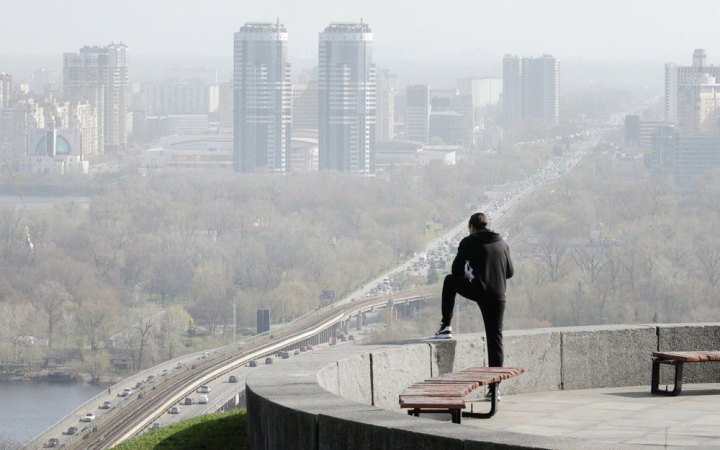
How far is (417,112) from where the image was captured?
493 ft

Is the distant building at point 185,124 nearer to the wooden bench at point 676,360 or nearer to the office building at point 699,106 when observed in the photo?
the office building at point 699,106

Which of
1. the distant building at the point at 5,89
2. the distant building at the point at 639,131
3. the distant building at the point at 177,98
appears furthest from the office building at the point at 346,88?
the distant building at the point at 177,98

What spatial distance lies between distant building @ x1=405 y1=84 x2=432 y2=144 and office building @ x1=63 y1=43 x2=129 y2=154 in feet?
81.9

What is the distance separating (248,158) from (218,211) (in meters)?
45.6

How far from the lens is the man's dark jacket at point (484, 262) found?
17.6 feet

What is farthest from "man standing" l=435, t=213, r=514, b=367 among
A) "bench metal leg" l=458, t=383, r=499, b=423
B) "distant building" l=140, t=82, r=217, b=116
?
"distant building" l=140, t=82, r=217, b=116

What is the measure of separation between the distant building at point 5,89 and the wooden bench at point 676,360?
4582 inches

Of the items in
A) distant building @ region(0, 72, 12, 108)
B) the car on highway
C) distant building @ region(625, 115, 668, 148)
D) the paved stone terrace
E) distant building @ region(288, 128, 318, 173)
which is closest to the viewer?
the paved stone terrace

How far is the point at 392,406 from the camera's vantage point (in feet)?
17.2

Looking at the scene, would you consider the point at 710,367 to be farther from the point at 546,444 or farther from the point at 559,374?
the point at 546,444

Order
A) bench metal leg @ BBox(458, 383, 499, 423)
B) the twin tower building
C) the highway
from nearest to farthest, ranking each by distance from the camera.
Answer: bench metal leg @ BBox(458, 383, 499, 423) → the highway → the twin tower building

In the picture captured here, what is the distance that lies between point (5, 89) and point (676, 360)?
120 meters

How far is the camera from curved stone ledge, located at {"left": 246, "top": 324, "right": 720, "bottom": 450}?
379 cm

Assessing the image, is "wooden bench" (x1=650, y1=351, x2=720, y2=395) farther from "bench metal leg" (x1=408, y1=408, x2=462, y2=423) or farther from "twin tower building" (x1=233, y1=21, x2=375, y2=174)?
"twin tower building" (x1=233, y1=21, x2=375, y2=174)
